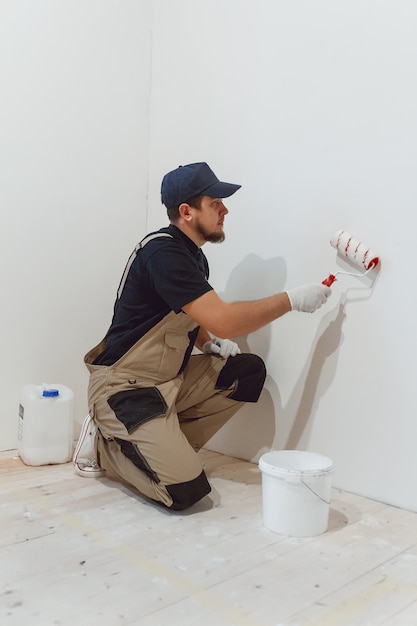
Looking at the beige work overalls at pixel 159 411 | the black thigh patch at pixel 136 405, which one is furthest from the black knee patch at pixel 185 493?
the black thigh patch at pixel 136 405

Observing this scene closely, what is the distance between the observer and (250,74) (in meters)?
2.24

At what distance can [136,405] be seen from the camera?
74.4 inches

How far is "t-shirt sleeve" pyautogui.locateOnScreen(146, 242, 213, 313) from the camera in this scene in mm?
1803

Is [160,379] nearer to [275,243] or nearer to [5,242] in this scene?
[275,243]

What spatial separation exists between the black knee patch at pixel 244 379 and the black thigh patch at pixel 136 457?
410 mm

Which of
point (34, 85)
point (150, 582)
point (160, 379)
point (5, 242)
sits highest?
point (34, 85)

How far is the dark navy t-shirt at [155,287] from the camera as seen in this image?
1.81m

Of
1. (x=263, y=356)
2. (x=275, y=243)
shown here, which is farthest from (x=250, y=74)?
(x=263, y=356)

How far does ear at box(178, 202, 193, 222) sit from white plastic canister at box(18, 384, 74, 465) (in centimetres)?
81

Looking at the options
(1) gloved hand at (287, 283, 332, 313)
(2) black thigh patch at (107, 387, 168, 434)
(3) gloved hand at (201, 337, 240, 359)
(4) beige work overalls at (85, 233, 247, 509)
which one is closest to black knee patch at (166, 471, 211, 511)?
(4) beige work overalls at (85, 233, 247, 509)

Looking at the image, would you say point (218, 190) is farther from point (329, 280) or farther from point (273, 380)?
point (273, 380)

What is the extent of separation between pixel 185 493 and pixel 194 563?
1.09 ft

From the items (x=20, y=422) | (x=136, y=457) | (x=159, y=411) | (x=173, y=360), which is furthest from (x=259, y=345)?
(x=20, y=422)

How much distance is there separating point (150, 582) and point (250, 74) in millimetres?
Result: 1749
